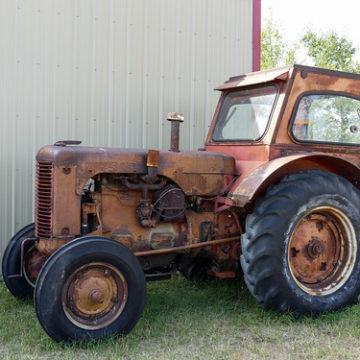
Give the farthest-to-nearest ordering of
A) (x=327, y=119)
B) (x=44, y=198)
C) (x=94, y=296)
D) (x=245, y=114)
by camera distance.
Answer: (x=245, y=114) → (x=327, y=119) → (x=44, y=198) → (x=94, y=296)

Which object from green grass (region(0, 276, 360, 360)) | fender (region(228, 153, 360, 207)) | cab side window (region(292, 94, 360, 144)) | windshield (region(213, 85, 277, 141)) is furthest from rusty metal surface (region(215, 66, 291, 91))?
green grass (region(0, 276, 360, 360))

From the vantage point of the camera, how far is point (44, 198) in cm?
445

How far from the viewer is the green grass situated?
3.74 m

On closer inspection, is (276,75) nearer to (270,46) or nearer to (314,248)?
(314,248)

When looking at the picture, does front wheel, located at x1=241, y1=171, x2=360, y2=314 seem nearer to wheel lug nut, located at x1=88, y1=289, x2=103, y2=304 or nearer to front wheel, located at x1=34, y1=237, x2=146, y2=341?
front wheel, located at x1=34, y1=237, x2=146, y2=341

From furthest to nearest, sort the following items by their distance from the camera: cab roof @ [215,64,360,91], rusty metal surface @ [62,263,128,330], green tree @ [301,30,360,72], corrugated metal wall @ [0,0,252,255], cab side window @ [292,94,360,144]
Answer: green tree @ [301,30,360,72], corrugated metal wall @ [0,0,252,255], cab side window @ [292,94,360,144], cab roof @ [215,64,360,91], rusty metal surface @ [62,263,128,330]

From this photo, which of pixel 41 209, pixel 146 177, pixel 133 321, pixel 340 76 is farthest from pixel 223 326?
pixel 340 76

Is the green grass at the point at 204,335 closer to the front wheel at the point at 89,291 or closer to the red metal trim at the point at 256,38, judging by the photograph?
the front wheel at the point at 89,291

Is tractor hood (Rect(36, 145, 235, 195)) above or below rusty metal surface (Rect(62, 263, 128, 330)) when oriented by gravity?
above

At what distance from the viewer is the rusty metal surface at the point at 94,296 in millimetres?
3889

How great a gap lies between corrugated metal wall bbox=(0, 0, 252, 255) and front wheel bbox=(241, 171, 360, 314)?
259cm

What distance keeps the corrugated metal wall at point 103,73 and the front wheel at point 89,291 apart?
2355mm

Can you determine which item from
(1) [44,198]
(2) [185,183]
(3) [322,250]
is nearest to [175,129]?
(2) [185,183]

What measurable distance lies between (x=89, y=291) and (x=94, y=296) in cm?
6
